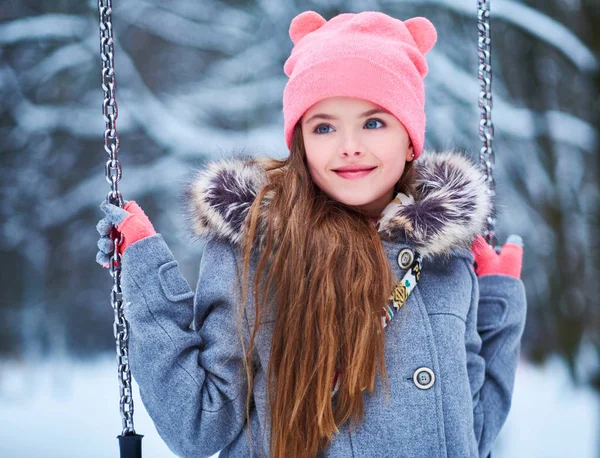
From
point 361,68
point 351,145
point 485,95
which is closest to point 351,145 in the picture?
point 351,145

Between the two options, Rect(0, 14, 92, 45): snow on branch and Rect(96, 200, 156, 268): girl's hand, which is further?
Rect(0, 14, 92, 45): snow on branch

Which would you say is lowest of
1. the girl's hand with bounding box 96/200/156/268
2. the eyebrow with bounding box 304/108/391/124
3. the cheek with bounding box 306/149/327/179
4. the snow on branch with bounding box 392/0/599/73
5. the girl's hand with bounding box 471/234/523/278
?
the girl's hand with bounding box 471/234/523/278

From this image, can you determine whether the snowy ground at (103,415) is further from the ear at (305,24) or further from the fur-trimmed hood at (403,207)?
the ear at (305,24)

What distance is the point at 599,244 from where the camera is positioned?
3.68 meters

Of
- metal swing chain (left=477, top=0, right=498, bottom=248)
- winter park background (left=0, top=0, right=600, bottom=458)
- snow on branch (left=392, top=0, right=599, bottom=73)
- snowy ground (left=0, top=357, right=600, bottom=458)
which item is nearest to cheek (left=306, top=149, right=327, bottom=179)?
metal swing chain (left=477, top=0, right=498, bottom=248)

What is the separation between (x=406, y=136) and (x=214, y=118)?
2754 millimetres

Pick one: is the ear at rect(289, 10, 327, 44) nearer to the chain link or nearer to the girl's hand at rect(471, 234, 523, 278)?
the chain link

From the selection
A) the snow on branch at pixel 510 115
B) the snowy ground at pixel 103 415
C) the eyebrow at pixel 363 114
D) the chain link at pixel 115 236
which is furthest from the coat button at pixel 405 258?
the snow on branch at pixel 510 115

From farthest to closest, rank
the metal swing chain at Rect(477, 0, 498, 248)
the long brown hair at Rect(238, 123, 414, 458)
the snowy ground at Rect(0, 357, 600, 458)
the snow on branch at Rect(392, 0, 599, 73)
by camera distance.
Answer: the snow on branch at Rect(392, 0, 599, 73)
the snowy ground at Rect(0, 357, 600, 458)
the metal swing chain at Rect(477, 0, 498, 248)
the long brown hair at Rect(238, 123, 414, 458)

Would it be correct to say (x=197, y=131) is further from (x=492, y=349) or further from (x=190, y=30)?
(x=492, y=349)

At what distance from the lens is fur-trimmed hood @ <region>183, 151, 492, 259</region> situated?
1.20 meters

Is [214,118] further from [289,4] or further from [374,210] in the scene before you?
[374,210]

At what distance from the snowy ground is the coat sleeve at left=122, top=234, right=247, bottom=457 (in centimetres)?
204

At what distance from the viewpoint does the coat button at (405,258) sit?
121 centimetres
